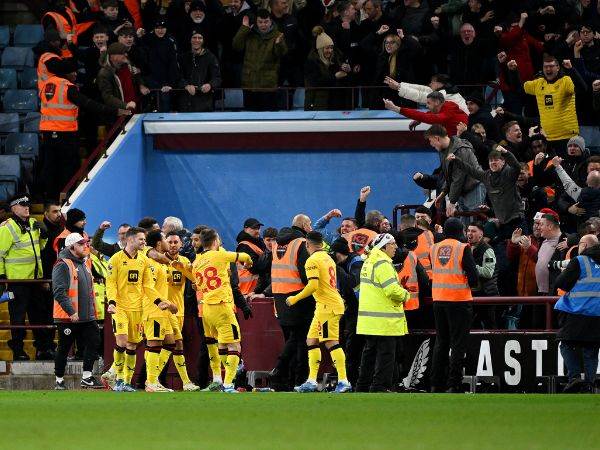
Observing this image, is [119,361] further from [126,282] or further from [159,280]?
[159,280]

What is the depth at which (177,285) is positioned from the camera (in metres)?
20.3

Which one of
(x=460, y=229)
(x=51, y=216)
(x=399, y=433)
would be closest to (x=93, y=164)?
(x=51, y=216)

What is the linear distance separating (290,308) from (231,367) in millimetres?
1039

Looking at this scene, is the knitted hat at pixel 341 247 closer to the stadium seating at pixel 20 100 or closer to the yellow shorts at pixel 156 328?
the yellow shorts at pixel 156 328

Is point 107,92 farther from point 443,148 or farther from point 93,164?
point 443,148

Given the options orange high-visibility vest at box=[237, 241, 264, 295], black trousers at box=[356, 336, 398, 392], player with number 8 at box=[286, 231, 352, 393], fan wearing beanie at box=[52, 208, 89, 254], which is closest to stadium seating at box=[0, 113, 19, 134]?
fan wearing beanie at box=[52, 208, 89, 254]

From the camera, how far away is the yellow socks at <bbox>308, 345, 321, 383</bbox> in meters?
19.0

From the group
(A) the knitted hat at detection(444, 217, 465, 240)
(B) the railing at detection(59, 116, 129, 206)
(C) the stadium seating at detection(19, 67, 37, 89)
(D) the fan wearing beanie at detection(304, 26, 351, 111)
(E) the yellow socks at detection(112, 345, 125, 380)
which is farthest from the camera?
(C) the stadium seating at detection(19, 67, 37, 89)

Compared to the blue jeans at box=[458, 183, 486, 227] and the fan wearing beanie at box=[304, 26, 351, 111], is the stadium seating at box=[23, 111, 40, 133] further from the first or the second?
the blue jeans at box=[458, 183, 486, 227]

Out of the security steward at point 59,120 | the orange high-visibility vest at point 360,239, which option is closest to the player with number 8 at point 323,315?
the orange high-visibility vest at point 360,239

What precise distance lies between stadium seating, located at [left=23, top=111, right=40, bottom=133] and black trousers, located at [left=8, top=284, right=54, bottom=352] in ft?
17.7

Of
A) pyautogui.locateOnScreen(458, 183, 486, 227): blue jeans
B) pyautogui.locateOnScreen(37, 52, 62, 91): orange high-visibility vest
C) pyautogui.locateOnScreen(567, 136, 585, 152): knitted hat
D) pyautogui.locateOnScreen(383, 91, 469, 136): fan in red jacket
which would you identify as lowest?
pyautogui.locateOnScreen(458, 183, 486, 227): blue jeans

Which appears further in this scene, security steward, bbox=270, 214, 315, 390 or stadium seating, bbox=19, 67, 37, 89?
stadium seating, bbox=19, 67, 37, 89

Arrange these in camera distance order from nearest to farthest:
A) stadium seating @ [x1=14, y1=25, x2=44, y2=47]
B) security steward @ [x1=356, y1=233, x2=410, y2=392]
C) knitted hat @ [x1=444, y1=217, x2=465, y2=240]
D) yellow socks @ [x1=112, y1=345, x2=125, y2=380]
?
security steward @ [x1=356, y1=233, x2=410, y2=392] → knitted hat @ [x1=444, y1=217, x2=465, y2=240] → yellow socks @ [x1=112, y1=345, x2=125, y2=380] → stadium seating @ [x1=14, y1=25, x2=44, y2=47]
